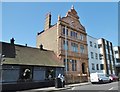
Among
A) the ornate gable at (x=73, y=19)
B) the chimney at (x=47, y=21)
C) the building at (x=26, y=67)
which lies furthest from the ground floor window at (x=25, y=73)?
the chimney at (x=47, y=21)

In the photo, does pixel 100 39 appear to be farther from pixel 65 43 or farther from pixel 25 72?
pixel 25 72

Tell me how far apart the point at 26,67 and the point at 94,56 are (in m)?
23.8

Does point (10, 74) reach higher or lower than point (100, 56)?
lower

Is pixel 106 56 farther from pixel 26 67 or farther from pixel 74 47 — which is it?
pixel 26 67

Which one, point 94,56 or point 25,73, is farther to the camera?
point 94,56

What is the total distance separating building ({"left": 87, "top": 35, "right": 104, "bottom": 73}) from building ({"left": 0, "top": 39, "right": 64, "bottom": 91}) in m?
13.8

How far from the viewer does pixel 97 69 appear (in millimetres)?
42281

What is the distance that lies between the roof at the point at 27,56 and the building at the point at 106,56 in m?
21.3

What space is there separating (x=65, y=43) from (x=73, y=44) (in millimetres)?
2618

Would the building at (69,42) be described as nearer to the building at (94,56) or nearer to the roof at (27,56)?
the roof at (27,56)

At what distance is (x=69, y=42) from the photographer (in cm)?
3219

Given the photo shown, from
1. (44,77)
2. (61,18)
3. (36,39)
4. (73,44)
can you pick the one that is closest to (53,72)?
(44,77)

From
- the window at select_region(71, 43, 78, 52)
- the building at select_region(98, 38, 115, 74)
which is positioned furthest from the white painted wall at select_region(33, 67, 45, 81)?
the building at select_region(98, 38, 115, 74)

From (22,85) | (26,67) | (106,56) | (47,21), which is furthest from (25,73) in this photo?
(106,56)
